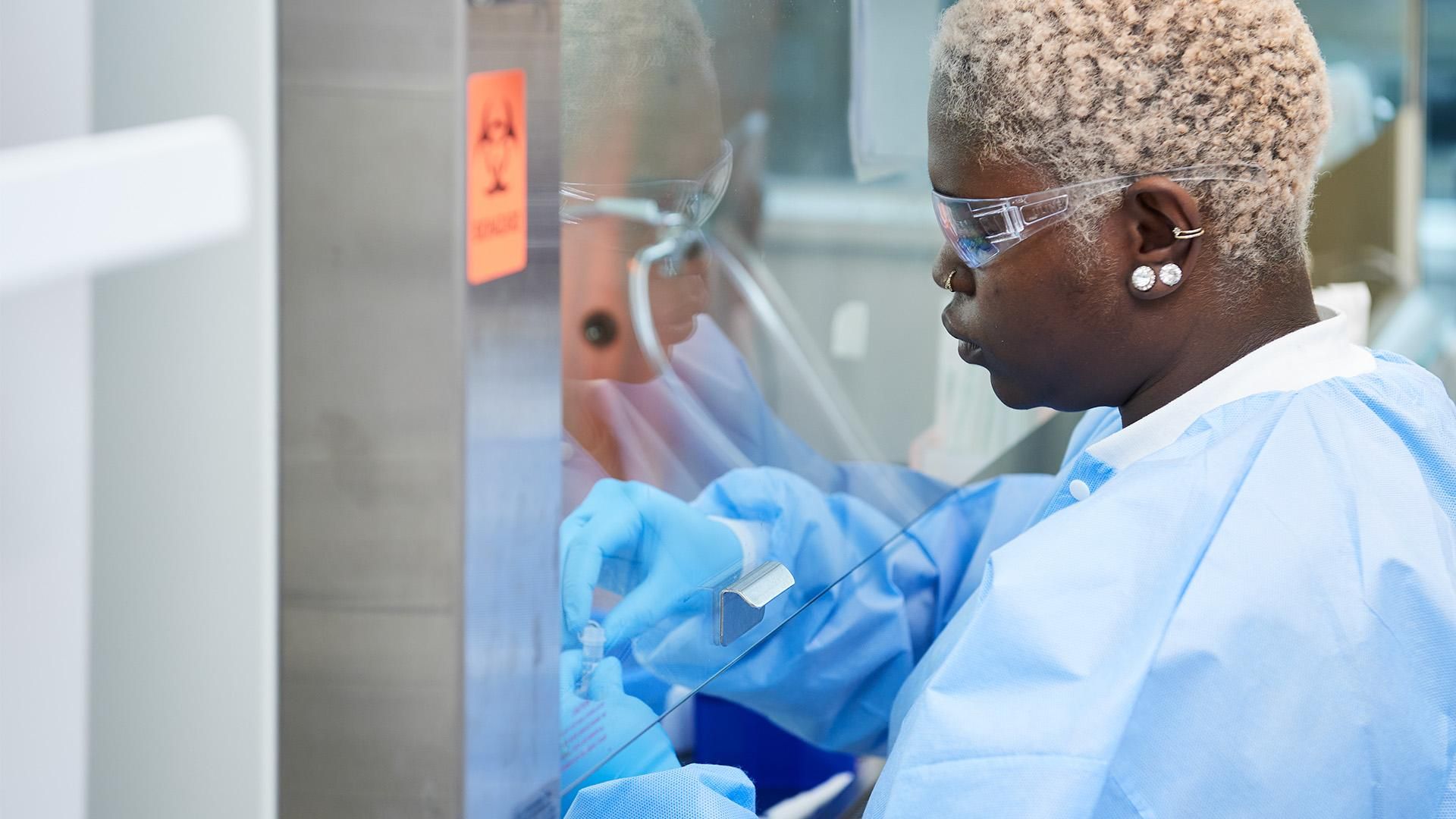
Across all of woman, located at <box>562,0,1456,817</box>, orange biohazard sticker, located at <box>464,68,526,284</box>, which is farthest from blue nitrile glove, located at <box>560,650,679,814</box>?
orange biohazard sticker, located at <box>464,68,526,284</box>

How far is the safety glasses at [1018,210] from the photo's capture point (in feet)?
2.58

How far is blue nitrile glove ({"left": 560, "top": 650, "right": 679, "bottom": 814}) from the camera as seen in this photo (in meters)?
0.66

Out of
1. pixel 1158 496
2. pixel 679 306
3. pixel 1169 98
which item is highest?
pixel 1169 98

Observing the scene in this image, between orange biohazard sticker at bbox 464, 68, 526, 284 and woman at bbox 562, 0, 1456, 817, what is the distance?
0.60 feet

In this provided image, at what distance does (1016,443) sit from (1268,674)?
0.74m

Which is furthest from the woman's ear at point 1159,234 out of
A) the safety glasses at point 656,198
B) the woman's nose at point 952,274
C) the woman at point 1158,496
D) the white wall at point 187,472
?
the white wall at point 187,472

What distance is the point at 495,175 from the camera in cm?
49

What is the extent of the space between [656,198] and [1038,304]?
0.87 ft

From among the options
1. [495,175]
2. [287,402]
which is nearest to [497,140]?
[495,175]

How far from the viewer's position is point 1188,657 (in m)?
0.68

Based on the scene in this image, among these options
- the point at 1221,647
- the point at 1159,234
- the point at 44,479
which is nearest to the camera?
the point at 44,479

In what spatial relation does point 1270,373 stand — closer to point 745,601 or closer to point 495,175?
point 745,601

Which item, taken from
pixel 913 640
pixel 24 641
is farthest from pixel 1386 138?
pixel 24 641

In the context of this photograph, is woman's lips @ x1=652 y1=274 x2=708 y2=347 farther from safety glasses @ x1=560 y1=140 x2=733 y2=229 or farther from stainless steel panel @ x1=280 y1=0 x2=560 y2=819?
stainless steel panel @ x1=280 y1=0 x2=560 y2=819
